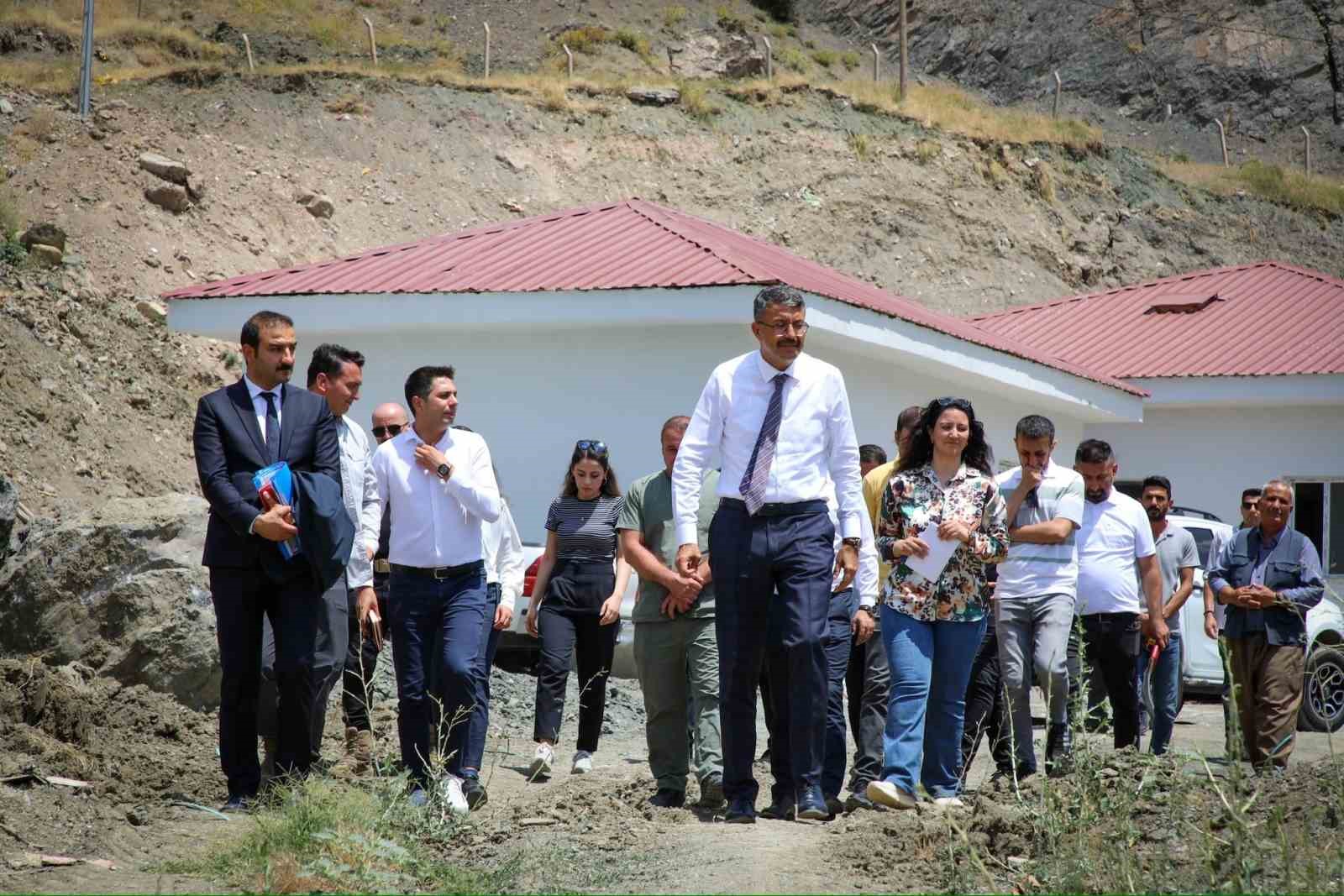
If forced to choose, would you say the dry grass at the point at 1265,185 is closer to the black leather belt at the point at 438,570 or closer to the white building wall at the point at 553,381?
the white building wall at the point at 553,381

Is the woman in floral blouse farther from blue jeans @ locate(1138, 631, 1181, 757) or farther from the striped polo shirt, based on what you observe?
blue jeans @ locate(1138, 631, 1181, 757)

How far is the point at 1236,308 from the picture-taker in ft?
76.2

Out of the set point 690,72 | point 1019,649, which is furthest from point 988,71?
point 1019,649

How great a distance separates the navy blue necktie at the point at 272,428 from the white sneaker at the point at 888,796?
2.94 m

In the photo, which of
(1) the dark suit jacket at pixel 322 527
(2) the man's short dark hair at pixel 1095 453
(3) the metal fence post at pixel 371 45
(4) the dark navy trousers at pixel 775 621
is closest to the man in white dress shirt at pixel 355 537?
(1) the dark suit jacket at pixel 322 527

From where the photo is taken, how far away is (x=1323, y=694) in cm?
1191

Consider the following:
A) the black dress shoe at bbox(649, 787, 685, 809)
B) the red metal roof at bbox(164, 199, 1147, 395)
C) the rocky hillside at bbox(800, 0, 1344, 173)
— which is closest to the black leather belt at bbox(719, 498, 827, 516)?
the black dress shoe at bbox(649, 787, 685, 809)

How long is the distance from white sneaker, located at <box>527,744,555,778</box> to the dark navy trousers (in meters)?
2.18

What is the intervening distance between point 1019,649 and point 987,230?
3277 centimetres

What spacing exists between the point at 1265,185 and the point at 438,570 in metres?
45.2

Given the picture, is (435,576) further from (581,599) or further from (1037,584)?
(1037,584)

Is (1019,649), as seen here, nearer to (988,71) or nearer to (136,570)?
(136,570)

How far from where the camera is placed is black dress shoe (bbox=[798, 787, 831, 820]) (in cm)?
635

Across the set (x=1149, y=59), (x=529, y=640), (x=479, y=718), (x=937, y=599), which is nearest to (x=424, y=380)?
(x=479, y=718)
